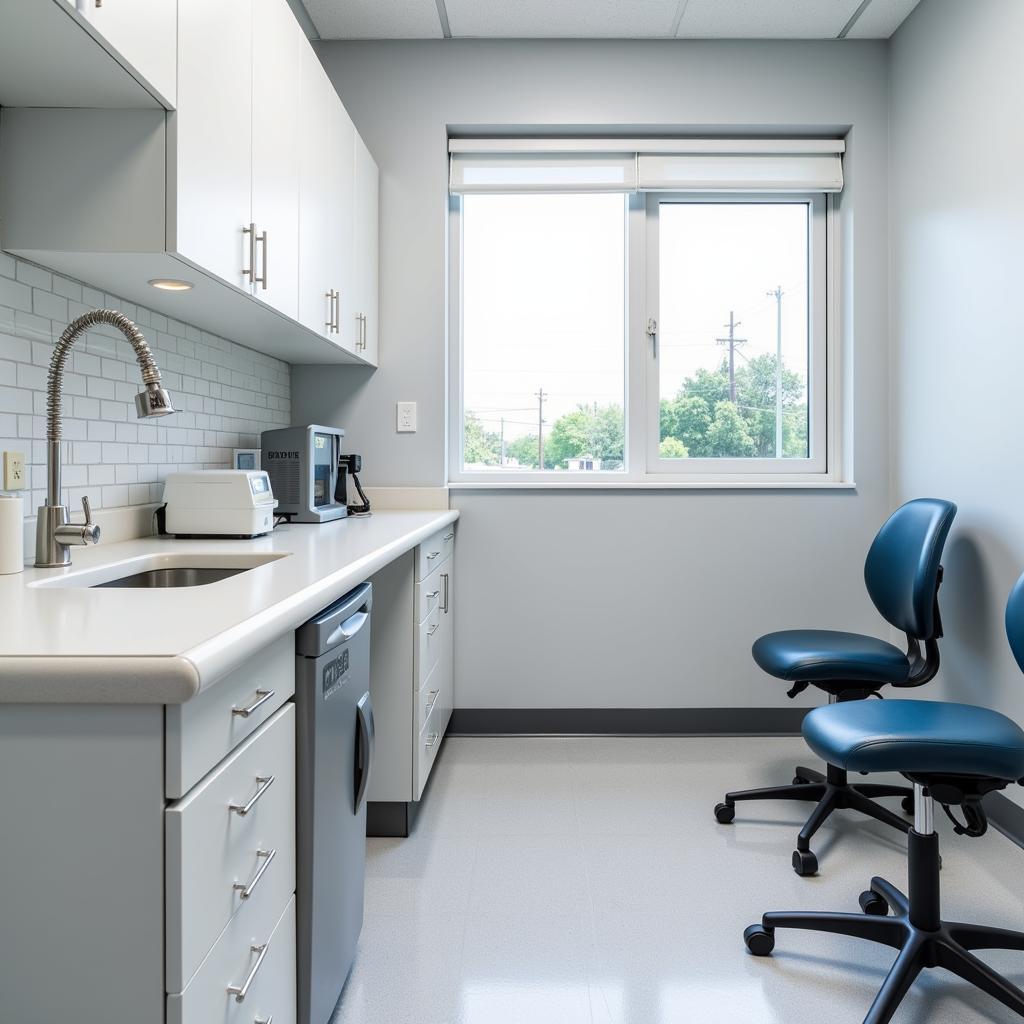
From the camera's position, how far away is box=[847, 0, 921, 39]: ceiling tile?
2656mm

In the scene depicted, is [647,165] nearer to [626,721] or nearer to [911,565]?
[911,565]

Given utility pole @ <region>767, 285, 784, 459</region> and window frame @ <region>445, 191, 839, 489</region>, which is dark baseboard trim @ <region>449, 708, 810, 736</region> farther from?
utility pole @ <region>767, 285, 784, 459</region>

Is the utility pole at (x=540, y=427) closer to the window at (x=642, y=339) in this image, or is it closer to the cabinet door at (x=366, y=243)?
the window at (x=642, y=339)

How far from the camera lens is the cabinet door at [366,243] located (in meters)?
2.58

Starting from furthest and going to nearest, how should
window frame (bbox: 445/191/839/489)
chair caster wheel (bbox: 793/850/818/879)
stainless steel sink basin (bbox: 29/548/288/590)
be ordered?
window frame (bbox: 445/191/839/489) → chair caster wheel (bbox: 793/850/818/879) → stainless steel sink basin (bbox: 29/548/288/590)

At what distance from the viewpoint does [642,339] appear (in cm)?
306

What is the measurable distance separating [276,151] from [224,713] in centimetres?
145

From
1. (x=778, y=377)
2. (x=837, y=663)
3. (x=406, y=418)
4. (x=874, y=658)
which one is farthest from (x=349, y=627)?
(x=778, y=377)

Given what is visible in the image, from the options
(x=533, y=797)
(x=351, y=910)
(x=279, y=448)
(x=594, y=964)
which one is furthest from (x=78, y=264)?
(x=533, y=797)

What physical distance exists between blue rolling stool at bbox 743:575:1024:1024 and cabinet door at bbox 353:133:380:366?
1.96 meters

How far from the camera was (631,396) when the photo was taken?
3.06 m

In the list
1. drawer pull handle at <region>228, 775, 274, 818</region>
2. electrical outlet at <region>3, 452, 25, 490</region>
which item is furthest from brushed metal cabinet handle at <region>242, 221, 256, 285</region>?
drawer pull handle at <region>228, 775, 274, 818</region>

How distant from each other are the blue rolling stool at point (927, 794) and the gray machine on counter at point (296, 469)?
5.03 feet

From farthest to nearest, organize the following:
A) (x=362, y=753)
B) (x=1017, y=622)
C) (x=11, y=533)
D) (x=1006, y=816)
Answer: (x=1006, y=816) → (x=1017, y=622) → (x=362, y=753) → (x=11, y=533)
